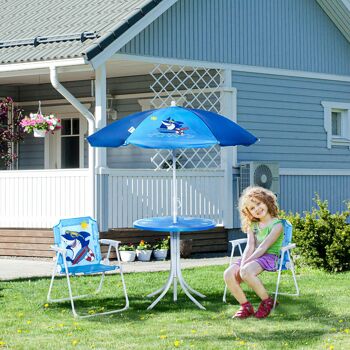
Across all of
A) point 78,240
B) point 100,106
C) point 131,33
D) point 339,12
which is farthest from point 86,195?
point 339,12

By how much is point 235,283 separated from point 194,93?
9064mm

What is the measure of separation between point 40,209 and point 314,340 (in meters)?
8.79

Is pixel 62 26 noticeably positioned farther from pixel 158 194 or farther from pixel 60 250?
pixel 60 250

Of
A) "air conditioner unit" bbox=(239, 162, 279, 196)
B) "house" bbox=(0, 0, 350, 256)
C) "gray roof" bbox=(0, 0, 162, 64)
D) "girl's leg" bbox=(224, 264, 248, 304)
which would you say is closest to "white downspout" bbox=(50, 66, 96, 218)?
"house" bbox=(0, 0, 350, 256)

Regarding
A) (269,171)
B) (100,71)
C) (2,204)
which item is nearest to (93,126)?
(100,71)

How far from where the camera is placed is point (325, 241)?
546 inches

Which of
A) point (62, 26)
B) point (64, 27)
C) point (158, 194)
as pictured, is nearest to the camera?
point (158, 194)

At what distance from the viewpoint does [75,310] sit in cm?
1065

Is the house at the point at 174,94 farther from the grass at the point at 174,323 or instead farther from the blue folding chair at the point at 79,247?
the blue folding chair at the point at 79,247

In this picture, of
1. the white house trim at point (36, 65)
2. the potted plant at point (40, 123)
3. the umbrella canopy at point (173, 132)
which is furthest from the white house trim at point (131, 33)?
the umbrella canopy at point (173, 132)

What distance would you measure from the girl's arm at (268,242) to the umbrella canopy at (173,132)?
47.1 inches

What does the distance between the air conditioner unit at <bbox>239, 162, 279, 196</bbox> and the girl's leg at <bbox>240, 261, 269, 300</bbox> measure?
791cm

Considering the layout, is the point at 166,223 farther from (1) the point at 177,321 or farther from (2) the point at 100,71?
(2) the point at 100,71

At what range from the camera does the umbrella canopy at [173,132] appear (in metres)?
11.2
